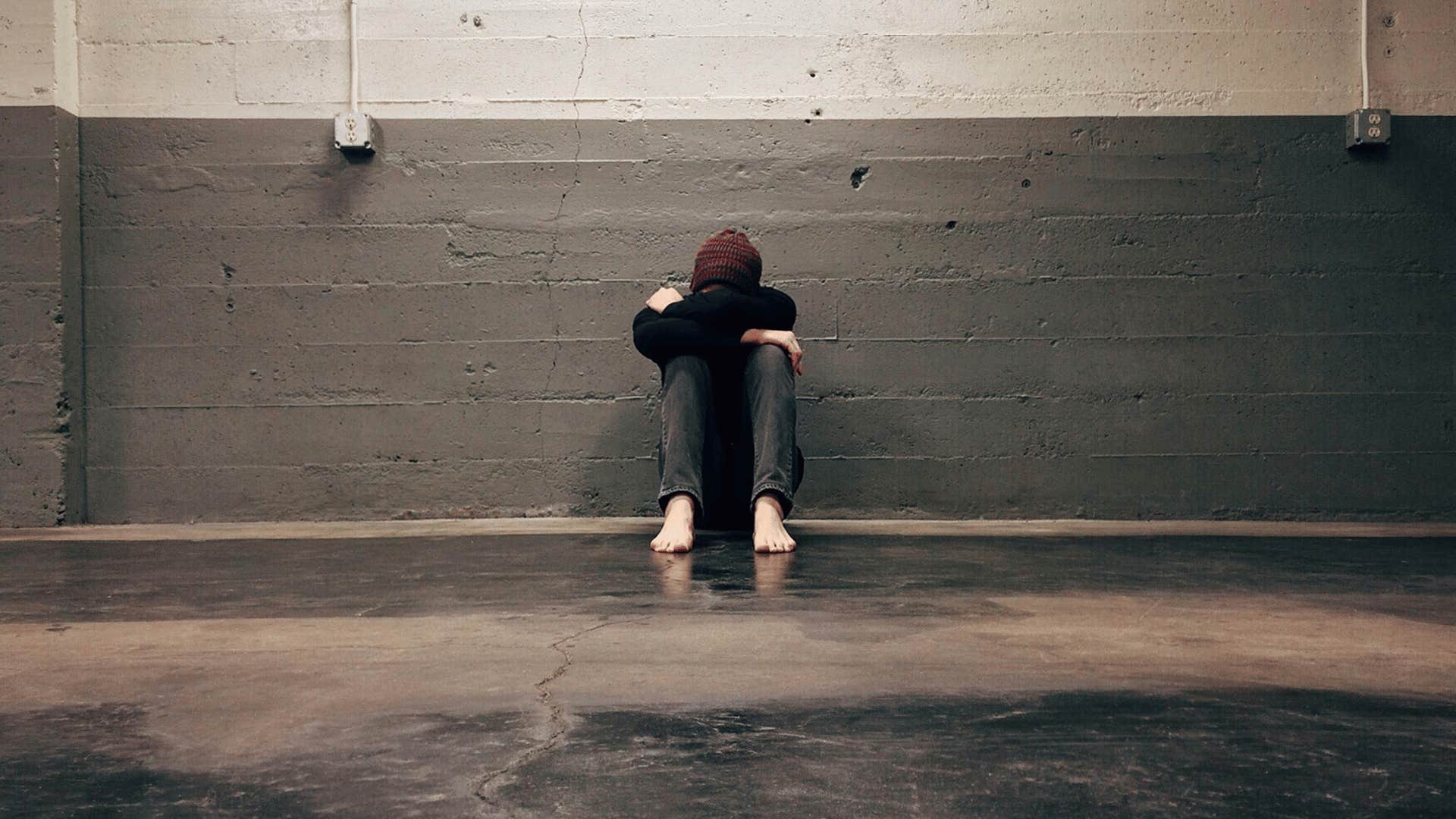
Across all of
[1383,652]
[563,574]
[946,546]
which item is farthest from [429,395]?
[1383,652]

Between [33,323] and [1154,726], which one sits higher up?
[33,323]

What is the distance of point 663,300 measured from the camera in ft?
10.3

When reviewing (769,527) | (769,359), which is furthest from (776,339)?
(769,527)

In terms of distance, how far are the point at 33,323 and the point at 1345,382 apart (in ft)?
14.7

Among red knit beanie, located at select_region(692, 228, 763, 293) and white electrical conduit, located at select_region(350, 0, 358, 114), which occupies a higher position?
white electrical conduit, located at select_region(350, 0, 358, 114)

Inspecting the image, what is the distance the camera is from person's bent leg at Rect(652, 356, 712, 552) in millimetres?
2779

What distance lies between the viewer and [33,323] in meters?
3.63

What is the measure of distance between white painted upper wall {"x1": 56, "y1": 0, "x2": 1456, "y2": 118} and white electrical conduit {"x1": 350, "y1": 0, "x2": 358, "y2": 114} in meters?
0.02

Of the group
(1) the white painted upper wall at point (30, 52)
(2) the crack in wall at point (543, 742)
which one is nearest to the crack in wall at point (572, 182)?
(1) the white painted upper wall at point (30, 52)

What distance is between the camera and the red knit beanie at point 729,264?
309 centimetres

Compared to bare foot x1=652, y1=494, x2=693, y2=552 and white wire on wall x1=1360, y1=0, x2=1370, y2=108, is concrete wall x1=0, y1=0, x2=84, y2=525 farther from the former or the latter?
white wire on wall x1=1360, y1=0, x2=1370, y2=108

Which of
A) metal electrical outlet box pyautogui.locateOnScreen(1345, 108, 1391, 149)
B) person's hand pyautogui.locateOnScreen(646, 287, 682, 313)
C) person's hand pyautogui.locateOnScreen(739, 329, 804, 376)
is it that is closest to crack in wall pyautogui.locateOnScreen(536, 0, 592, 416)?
person's hand pyautogui.locateOnScreen(646, 287, 682, 313)

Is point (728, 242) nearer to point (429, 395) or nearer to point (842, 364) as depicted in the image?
point (842, 364)

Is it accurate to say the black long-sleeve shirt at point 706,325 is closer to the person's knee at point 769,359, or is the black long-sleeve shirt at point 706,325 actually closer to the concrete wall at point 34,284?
the person's knee at point 769,359
